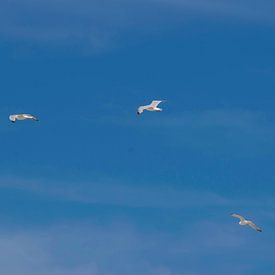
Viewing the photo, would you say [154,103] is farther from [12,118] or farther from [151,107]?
[12,118]

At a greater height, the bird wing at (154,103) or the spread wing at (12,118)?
the bird wing at (154,103)

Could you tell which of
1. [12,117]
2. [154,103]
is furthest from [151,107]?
[12,117]

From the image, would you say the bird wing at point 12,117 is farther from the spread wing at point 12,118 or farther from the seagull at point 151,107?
the seagull at point 151,107

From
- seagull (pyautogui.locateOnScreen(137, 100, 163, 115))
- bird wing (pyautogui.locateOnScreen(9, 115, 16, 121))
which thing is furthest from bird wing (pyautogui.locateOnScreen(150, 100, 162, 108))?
bird wing (pyautogui.locateOnScreen(9, 115, 16, 121))

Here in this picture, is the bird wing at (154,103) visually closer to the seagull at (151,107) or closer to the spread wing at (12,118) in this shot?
the seagull at (151,107)

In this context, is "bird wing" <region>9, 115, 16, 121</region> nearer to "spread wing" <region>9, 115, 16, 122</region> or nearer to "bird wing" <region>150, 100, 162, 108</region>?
"spread wing" <region>9, 115, 16, 122</region>

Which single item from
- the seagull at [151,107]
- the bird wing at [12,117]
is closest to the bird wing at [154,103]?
the seagull at [151,107]

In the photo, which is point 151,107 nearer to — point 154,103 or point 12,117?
point 154,103

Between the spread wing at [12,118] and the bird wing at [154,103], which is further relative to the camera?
the spread wing at [12,118]

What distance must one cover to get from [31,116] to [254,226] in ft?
123

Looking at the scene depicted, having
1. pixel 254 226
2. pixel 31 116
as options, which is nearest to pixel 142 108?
pixel 31 116

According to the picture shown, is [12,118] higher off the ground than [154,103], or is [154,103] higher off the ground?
[154,103]

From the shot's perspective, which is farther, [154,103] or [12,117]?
[12,117]

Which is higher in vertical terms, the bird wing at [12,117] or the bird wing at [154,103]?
the bird wing at [154,103]
